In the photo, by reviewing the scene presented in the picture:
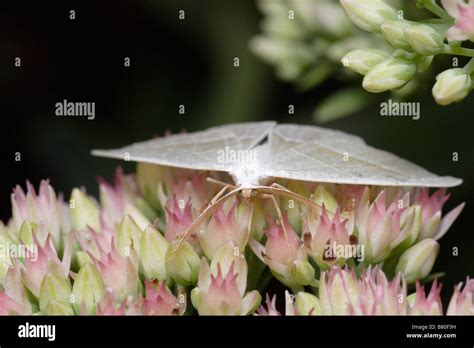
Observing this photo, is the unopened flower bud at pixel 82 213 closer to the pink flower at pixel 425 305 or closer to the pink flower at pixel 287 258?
the pink flower at pixel 287 258

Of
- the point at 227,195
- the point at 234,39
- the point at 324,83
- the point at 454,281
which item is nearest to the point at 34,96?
the point at 234,39

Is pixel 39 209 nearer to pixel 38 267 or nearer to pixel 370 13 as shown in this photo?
pixel 38 267

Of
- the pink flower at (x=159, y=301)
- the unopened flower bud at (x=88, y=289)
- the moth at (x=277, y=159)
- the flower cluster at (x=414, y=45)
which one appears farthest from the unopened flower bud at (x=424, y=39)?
the unopened flower bud at (x=88, y=289)

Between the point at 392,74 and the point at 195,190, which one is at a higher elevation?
the point at 392,74

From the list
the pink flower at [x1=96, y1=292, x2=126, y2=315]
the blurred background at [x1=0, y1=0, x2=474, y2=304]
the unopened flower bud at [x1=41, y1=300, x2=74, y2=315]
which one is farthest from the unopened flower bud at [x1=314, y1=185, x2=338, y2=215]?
the blurred background at [x1=0, y1=0, x2=474, y2=304]

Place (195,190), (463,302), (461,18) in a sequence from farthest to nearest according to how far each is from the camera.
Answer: (195,190) → (463,302) → (461,18)

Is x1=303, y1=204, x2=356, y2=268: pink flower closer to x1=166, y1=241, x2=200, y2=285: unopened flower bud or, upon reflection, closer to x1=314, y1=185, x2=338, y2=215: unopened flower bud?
x1=314, y1=185, x2=338, y2=215: unopened flower bud

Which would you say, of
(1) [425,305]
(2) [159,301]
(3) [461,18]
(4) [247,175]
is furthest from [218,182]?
(3) [461,18]
